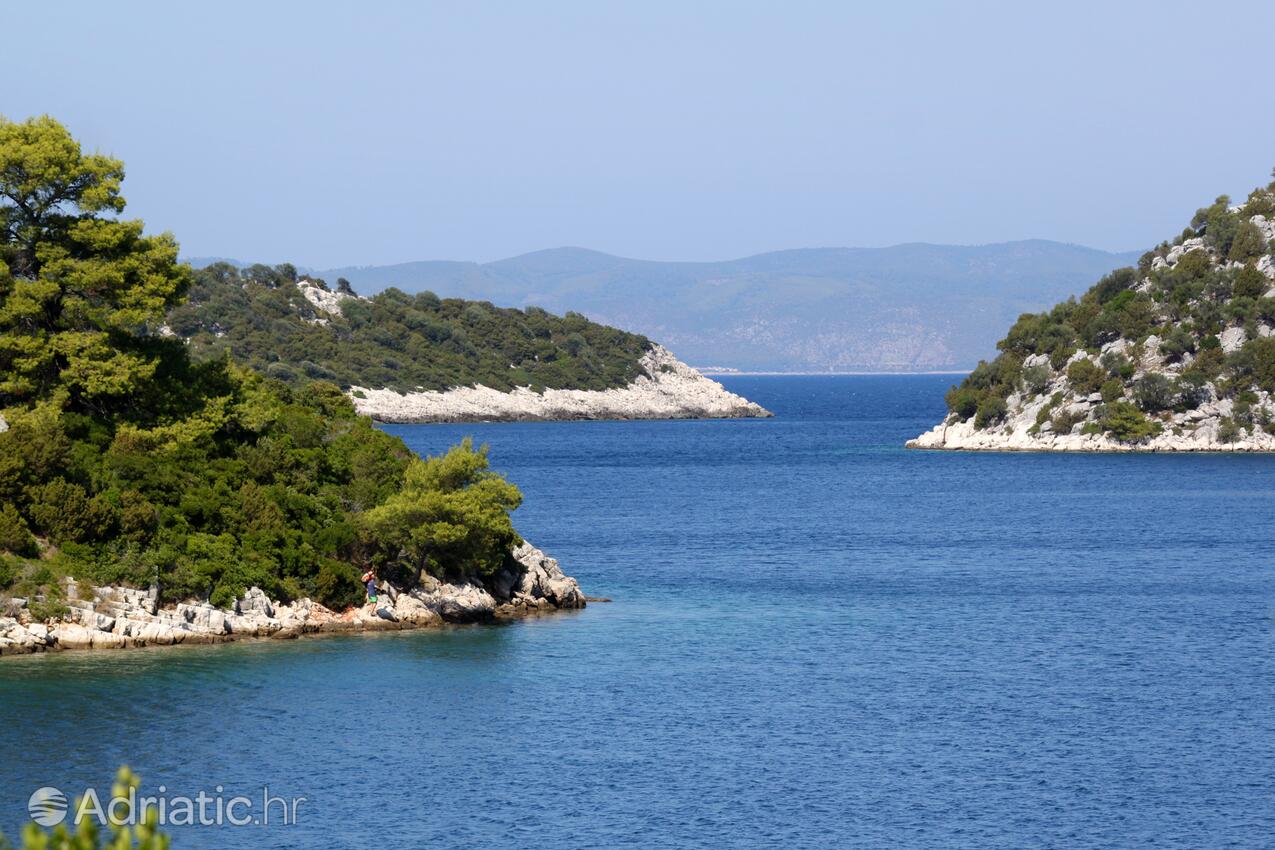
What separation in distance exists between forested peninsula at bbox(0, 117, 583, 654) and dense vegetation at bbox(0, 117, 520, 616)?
0.23ft

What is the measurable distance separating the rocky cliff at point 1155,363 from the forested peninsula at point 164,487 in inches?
3411

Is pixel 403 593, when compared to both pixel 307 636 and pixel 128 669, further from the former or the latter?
pixel 128 669

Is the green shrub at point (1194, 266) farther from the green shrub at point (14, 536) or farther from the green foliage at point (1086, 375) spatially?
the green shrub at point (14, 536)

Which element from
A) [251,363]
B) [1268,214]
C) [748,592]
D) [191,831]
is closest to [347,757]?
[191,831]

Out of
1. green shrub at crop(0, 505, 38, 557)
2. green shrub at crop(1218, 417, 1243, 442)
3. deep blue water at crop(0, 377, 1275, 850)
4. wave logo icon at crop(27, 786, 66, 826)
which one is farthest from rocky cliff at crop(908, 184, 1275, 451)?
wave logo icon at crop(27, 786, 66, 826)

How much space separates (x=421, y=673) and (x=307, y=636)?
18.9 ft

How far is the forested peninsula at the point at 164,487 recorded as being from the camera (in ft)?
149

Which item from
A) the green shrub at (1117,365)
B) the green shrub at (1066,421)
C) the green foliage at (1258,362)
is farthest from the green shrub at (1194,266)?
the green shrub at (1066,421)

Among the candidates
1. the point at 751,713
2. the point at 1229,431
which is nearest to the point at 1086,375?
the point at 1229,431

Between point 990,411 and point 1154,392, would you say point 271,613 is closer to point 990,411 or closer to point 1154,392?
point 1154,392

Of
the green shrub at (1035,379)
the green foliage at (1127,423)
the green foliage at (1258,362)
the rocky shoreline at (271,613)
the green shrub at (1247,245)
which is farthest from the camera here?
the green shrub at (1247,245)

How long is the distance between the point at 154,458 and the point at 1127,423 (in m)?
94.7

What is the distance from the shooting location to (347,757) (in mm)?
34844

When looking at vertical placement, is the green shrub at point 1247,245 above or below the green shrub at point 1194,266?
above
